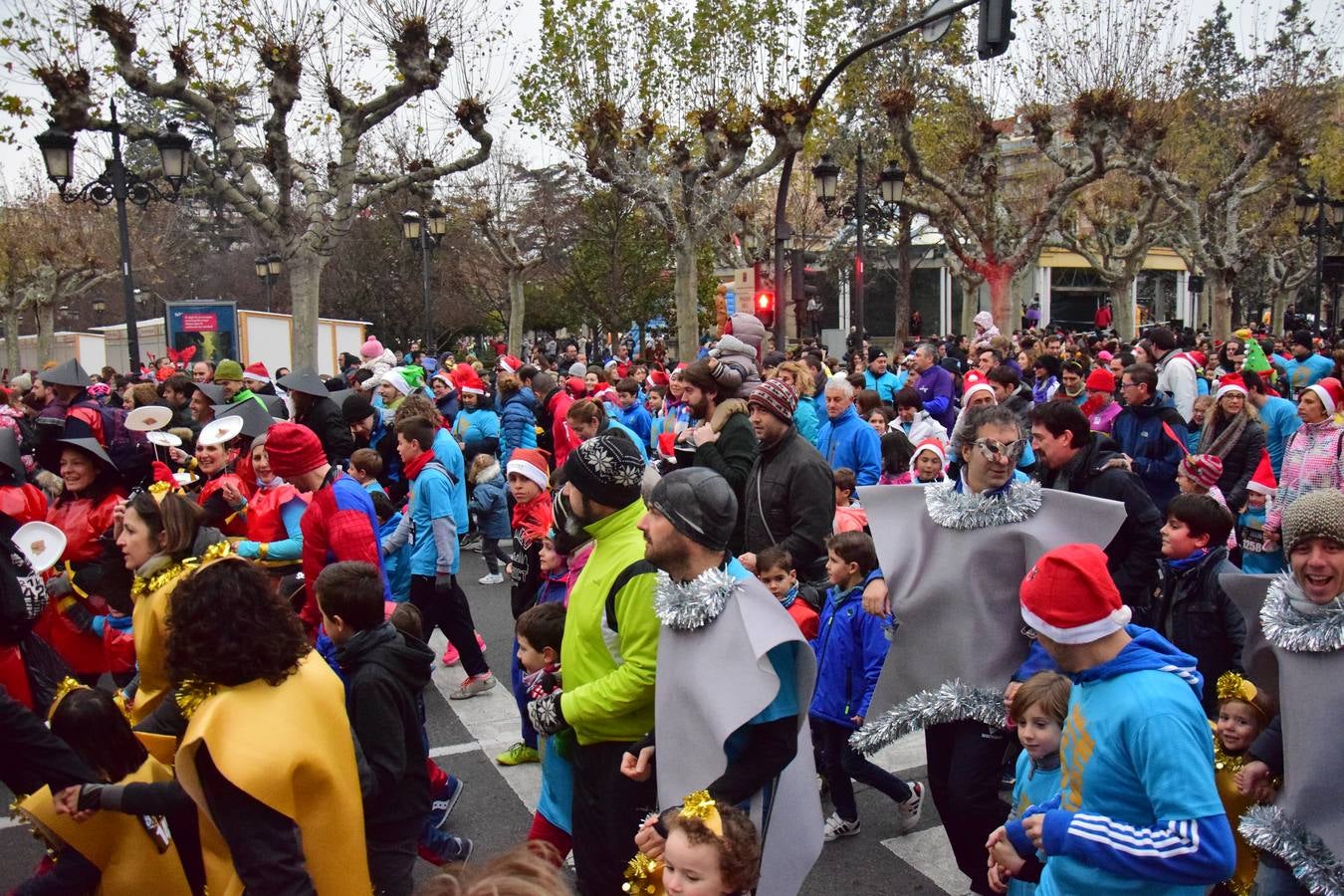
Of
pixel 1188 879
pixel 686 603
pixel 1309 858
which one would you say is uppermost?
pixel 686 603

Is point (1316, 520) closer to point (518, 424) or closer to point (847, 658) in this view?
point (847, 658)

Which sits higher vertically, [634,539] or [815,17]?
[815,17]

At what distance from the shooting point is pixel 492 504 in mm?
10023

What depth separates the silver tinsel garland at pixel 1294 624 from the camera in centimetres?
326

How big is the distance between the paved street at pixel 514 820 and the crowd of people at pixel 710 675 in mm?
172

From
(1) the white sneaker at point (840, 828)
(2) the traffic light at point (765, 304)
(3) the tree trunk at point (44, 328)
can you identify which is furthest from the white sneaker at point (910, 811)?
(3) the tree trunk at point (44, 328)

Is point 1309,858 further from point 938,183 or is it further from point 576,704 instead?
point 938,183

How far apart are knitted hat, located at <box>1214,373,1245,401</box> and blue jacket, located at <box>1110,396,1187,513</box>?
106 centimetres

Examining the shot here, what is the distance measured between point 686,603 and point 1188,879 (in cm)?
137

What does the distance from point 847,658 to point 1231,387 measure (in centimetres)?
523

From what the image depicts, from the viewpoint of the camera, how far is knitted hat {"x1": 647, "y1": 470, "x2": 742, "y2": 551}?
3170mm

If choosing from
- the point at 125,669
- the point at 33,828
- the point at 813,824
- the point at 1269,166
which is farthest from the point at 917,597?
the point at 1269,166

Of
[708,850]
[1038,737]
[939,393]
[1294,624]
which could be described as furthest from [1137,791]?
[939,393]

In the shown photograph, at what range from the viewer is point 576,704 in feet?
11.1
